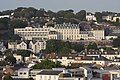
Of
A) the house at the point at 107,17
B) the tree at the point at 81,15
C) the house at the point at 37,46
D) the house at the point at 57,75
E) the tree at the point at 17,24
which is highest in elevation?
the tree at the point at 81,15

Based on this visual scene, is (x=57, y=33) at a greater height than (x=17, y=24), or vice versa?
(x=17, y=24)

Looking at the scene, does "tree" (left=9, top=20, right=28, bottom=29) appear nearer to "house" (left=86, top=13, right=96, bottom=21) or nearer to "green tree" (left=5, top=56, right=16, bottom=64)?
"house" (left=86, top=13, right=96, bottom=21)

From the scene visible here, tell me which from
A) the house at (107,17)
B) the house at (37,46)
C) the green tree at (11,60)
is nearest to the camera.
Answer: the green tree at (11,60)

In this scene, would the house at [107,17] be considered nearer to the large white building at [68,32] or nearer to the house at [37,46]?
the large white building at [68,32]

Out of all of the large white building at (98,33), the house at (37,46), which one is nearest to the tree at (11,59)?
the house at (37,46)

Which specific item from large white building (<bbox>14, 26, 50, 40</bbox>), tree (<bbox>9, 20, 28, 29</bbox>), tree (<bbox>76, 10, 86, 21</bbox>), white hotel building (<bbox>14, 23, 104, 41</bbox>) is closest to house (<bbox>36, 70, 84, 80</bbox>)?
white hotel building (<bbox>14, 23, 104, 41</bbox>)

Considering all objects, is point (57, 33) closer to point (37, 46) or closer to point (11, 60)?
point (37, 46)

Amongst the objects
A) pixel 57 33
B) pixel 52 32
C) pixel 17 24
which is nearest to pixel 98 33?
pixel 57 33

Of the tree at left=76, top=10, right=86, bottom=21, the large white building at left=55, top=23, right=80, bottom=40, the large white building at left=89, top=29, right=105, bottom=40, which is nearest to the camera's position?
the large white building at left=55, top=23, right=80, bottom=40

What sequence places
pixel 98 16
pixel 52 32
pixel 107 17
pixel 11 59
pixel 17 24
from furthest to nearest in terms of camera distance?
pixel 107 17 → pixel 98 16 → pixel 17 24 → pixel 52 32 → pixel 11 59

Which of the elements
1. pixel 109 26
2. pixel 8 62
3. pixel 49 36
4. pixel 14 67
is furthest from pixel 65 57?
pixel 109 26

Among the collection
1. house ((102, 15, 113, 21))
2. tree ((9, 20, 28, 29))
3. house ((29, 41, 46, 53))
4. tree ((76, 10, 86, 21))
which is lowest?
house ((29, 41, 46, 53))

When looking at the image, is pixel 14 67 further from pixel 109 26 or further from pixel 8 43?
pixel 109 26

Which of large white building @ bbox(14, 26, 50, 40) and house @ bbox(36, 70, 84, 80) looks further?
large white building @ bbox(14, 26, 50, 40)
